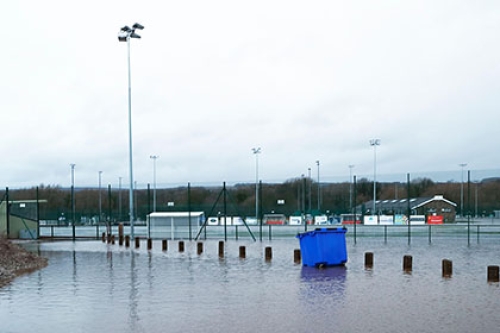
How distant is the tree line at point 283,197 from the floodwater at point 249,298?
17.7m

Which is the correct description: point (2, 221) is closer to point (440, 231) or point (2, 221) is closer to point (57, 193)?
point (440, 231)

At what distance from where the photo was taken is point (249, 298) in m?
12.8

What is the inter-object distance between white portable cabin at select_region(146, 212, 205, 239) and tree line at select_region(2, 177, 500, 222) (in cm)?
73

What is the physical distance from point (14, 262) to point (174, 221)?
709 inches

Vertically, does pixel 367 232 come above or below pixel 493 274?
below

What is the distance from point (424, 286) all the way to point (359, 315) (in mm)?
4286

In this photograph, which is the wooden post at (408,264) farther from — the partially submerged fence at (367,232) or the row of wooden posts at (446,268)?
the partially submerged fence at (367,232)

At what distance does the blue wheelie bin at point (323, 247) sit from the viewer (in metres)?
19.0

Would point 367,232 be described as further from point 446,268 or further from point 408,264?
point 446,268

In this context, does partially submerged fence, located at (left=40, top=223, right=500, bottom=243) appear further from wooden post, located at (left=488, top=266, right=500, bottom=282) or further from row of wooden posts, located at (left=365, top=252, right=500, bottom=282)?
wooden post, located at (left=488, top=266, right=500, bottom=282)

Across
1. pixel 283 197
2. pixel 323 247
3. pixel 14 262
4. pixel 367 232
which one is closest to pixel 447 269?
pixel 323 247

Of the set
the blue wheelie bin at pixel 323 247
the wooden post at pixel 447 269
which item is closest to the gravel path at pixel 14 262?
the blue wheelie bin at pixel 323 247

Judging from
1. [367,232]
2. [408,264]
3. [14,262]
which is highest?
[408,264]

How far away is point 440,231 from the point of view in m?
36.9
